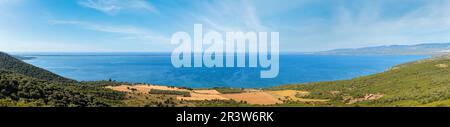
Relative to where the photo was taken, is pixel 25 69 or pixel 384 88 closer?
pixel 384 88

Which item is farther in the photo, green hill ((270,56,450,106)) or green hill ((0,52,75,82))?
green hill ((0,52,75,82))

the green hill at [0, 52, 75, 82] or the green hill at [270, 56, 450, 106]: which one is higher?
the green hill at [0, 52, 75, 82]

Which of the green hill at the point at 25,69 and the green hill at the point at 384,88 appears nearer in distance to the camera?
the green hill at the point at 384,88

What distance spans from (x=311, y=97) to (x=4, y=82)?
45.0 m

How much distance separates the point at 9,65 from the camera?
6291 cm

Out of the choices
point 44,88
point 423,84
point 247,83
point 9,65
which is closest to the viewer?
point 44,88

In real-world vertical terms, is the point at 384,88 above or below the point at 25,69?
below

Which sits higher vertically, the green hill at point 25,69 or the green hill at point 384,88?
the green hill at point 25,69
